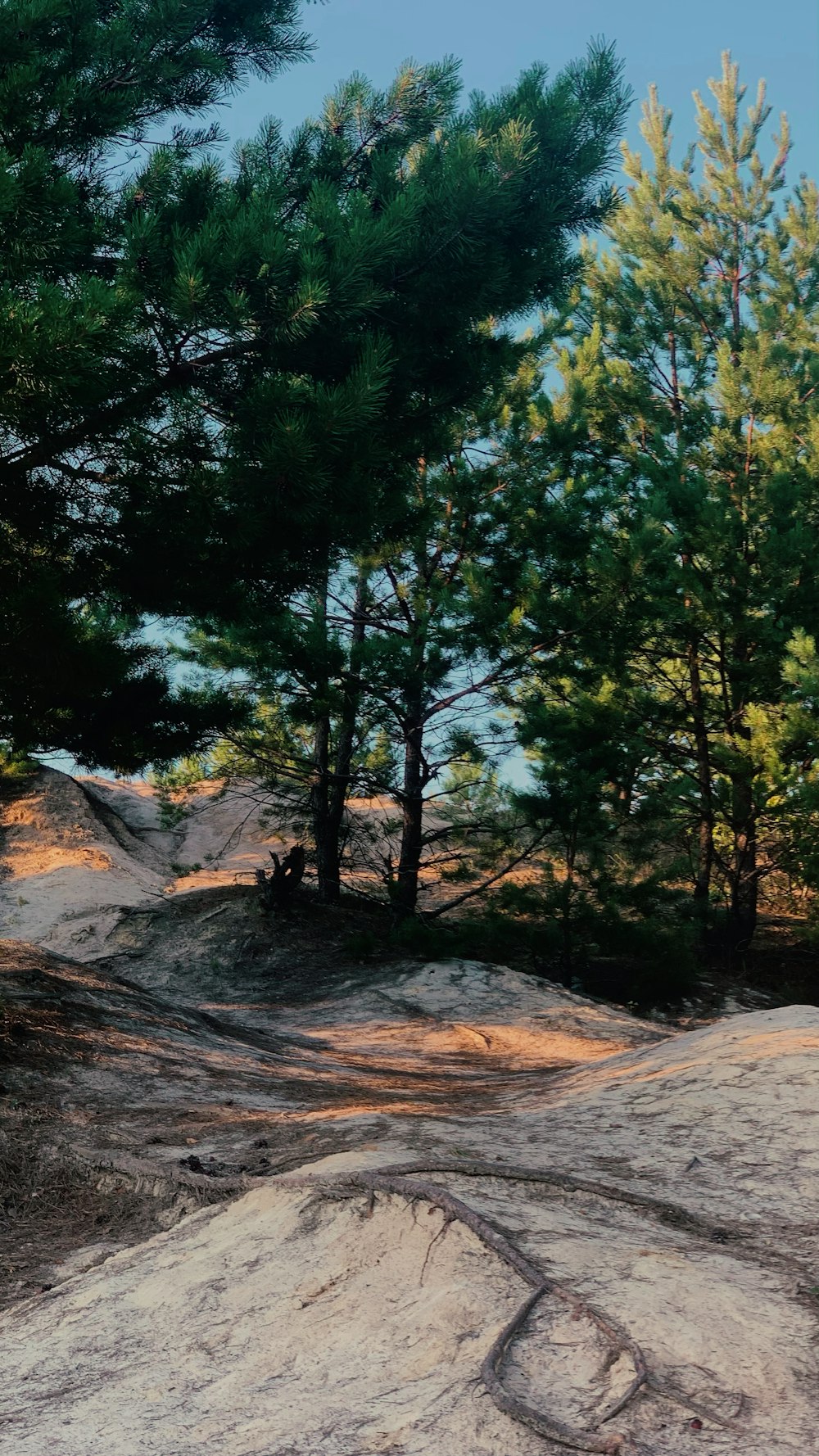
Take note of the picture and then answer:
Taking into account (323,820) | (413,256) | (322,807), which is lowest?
(323,820)

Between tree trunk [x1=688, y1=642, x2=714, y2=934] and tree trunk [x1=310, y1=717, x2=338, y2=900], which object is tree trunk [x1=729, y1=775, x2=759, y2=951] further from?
tree trunk [x1=310, y1=717, x2=338, y2=900]

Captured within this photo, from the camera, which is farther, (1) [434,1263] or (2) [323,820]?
(2) [323,820]

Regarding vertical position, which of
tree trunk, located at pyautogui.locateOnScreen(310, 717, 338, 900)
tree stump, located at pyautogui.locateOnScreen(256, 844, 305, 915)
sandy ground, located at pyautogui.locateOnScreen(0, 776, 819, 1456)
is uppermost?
tree trunk, located at pyautogui.locateOnScreen(310, 717, 338, 900)

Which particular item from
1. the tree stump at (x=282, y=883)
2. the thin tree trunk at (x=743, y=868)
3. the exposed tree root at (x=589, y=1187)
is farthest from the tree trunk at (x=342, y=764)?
the exposed tree root at (x=589, y=1187)

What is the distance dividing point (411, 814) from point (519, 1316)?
31.5 feet

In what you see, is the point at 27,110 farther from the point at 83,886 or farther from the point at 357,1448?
the point at 83,886

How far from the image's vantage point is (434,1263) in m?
2.88

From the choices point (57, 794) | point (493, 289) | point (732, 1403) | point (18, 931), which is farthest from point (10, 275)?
point (57, 794)

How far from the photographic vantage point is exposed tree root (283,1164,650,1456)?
216 cm

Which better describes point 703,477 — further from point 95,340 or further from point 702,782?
point 95,340

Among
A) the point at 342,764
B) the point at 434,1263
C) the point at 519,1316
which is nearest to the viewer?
the point at 519,1316

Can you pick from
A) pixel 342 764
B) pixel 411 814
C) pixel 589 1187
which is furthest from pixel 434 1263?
pixel 342 764

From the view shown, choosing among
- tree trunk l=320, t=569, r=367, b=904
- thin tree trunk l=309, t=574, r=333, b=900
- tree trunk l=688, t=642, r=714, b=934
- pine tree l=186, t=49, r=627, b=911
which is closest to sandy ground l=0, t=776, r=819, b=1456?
pine tree l=186, t=49, r=627, b=911

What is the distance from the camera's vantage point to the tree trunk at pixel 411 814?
39.2ft
